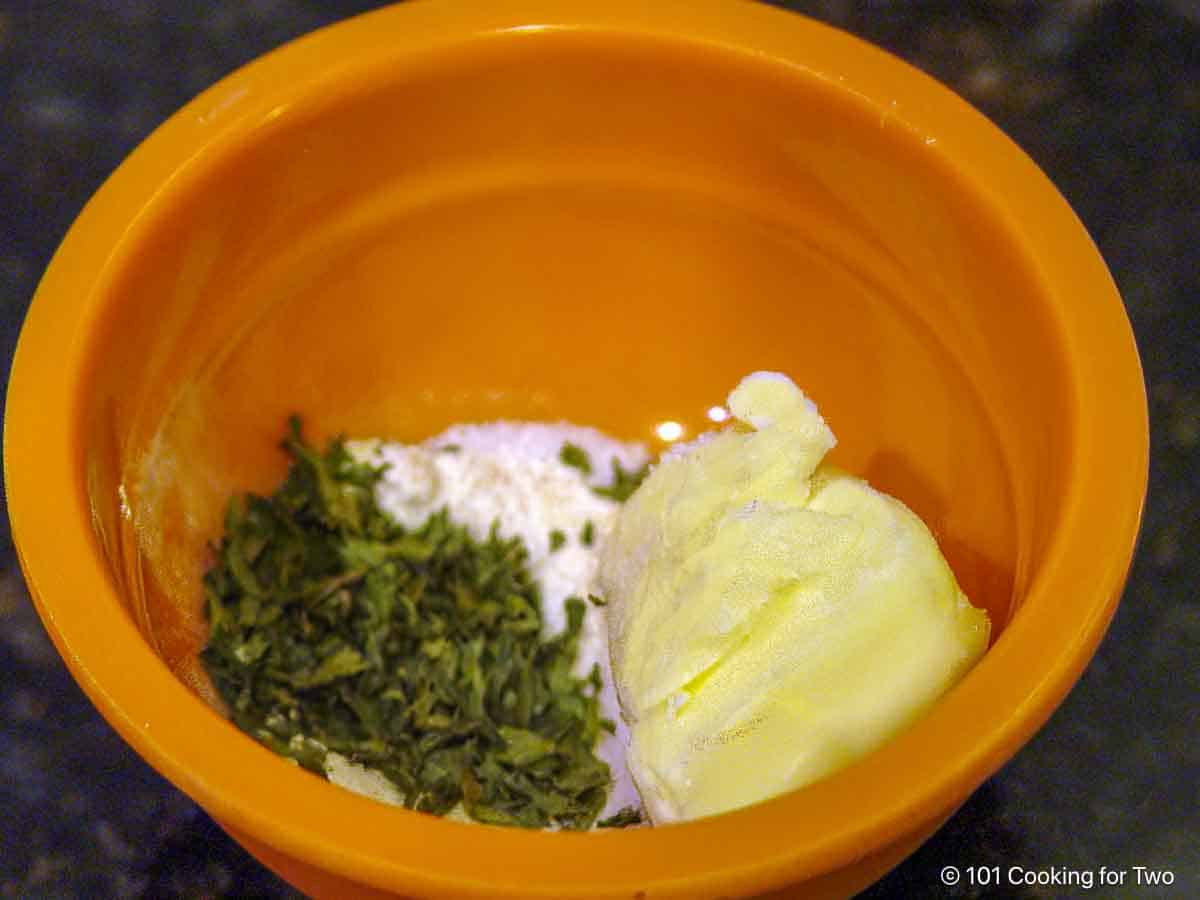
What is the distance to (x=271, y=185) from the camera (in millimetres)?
873

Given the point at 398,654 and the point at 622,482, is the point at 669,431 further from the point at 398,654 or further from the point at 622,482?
the point at 398,654

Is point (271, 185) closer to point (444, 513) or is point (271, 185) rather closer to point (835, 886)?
point (444, 513)

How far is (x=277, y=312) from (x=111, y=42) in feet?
1.83

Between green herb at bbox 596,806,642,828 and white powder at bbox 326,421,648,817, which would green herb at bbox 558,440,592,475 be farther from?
green herb at bbox 596,806,642,828

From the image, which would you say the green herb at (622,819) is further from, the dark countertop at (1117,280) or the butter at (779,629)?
the dark countertop at (1117,280)

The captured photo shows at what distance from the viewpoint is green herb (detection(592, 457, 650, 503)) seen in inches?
40.4

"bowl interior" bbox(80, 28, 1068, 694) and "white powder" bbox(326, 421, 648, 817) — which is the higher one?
"bowl interior" bbox(80, 28, 1068, 694)

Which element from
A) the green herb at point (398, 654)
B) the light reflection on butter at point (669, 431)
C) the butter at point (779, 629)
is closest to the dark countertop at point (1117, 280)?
the green herb at point (398, 654)

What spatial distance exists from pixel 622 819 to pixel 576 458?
30 cm

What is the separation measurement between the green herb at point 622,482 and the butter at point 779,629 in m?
0.19

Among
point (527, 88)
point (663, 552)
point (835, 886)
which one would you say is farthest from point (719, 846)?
point (527, 88)

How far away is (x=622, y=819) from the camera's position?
2.78 ft

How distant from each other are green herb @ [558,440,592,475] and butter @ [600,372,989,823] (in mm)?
211

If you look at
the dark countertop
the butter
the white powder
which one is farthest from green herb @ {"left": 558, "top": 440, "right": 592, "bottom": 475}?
the dark countertop
